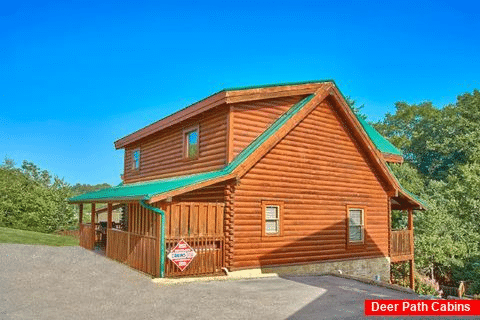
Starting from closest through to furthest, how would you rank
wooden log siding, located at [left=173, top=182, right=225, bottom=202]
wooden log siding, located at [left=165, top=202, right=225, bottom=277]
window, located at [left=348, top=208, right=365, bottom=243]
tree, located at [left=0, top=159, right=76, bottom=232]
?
wooden log siding, located at [left=165, top=202, right=225, bottom=277], wooden log siding, located at [left=173, top=182, right=225, bottom=202], window, located at [left=348, top=208, right=365, bottom=243], tree, located at [left=0, top=159, right=76, bottom=232]

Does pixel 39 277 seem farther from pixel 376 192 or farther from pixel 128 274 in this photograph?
pixel 376 192

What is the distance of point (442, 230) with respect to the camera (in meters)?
28.4

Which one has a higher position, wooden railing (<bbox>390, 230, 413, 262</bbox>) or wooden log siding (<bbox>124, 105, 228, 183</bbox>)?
wooden log siding (<bbox>124, 105, 228, 183</bbox>)

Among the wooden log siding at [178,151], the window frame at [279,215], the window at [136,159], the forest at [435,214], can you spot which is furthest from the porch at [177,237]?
the forest at [435,214]

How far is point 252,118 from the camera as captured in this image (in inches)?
626

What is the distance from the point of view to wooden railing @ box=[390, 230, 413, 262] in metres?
20.4

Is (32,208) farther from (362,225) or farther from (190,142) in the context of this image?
(362,225)

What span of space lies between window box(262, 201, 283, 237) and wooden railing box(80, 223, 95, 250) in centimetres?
1023

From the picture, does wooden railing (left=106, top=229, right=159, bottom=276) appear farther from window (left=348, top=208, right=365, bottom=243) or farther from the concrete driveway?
window (left=348, top=208, right=365, bottom=243)

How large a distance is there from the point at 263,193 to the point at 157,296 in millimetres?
5930

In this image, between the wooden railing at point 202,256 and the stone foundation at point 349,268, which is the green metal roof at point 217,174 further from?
the stone foundation at point 349,268

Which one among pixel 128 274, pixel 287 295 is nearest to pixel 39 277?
pixel 128 274

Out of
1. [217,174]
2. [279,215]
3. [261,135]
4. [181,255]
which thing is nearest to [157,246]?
[181,255]

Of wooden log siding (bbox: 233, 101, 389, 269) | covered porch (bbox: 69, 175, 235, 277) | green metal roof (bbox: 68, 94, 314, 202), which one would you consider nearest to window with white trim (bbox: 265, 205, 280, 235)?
wooden log siding (bbox: 233, 101, 389, 269)
